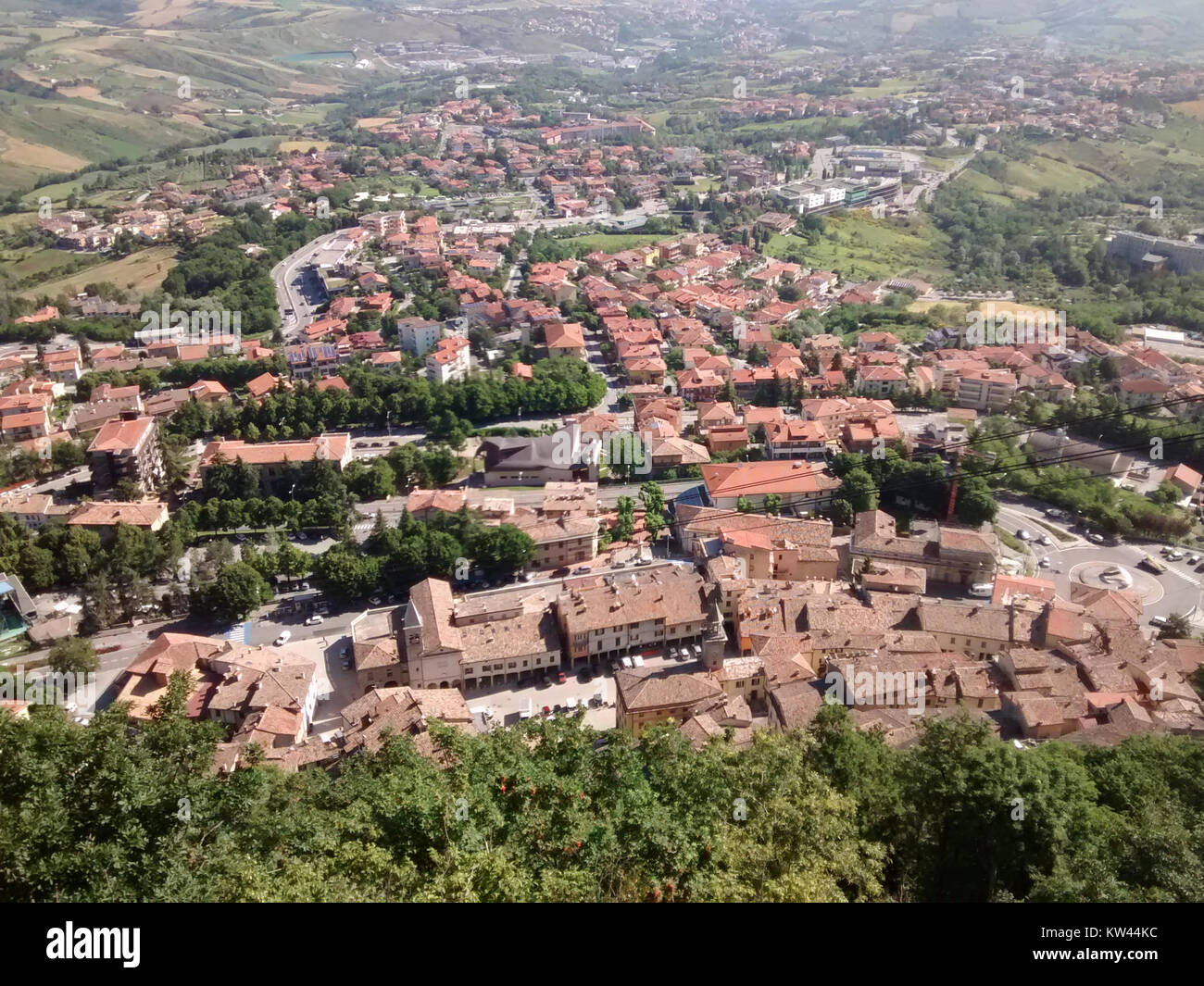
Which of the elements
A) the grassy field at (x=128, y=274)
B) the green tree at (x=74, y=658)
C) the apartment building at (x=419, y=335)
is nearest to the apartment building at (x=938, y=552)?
the green tree at (x=74, y=658)

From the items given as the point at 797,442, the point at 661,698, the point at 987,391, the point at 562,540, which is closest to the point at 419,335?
the point at 797,442

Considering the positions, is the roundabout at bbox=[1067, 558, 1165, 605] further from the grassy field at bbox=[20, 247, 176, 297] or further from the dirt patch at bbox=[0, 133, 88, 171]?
the dirt patch at bbox=[0, 133, 88, 171]

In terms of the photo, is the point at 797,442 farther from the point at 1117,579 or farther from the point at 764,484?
the point at 1117,579

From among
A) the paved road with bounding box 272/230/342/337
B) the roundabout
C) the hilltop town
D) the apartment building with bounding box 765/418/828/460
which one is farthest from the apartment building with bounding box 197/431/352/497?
the roundabout

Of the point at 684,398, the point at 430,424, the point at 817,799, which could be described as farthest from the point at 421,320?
the point at 817,799

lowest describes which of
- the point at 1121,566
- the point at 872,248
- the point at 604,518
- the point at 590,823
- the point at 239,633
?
the point at 239,633

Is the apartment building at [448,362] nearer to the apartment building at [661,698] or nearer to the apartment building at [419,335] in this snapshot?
the apartment building at [419,335]

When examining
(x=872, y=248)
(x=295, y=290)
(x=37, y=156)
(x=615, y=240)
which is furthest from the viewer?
(x=37, y=156)
